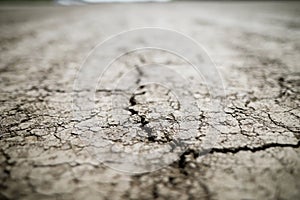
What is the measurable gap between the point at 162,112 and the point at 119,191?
2.29 ft

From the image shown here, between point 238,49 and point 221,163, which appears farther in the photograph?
point 238,49

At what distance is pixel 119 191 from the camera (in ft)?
3.05

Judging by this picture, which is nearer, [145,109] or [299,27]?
[145,109]

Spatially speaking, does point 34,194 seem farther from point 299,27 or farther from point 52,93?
point 299,27

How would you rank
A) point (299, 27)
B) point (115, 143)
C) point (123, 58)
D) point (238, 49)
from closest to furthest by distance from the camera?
point (115, 143), point (123, 58), point (238, 49), point (299, 27)

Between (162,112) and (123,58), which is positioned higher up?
(123,58)

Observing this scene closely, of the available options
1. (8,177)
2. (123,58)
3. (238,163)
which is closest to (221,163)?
(238,163)

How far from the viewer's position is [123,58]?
106 inches

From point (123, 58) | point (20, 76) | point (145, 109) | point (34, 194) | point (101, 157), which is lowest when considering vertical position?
point (34, 194)

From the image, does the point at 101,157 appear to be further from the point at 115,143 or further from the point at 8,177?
the point at 8,177

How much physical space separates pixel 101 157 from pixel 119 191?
0.78 ft

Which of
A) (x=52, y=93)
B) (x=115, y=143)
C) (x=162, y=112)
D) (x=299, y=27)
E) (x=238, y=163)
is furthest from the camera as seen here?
(x=299, y=27)

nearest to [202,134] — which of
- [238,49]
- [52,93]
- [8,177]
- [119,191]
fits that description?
[119,191]

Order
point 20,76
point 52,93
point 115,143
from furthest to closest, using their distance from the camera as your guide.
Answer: point 20,76, point 52,93, point 115,143
